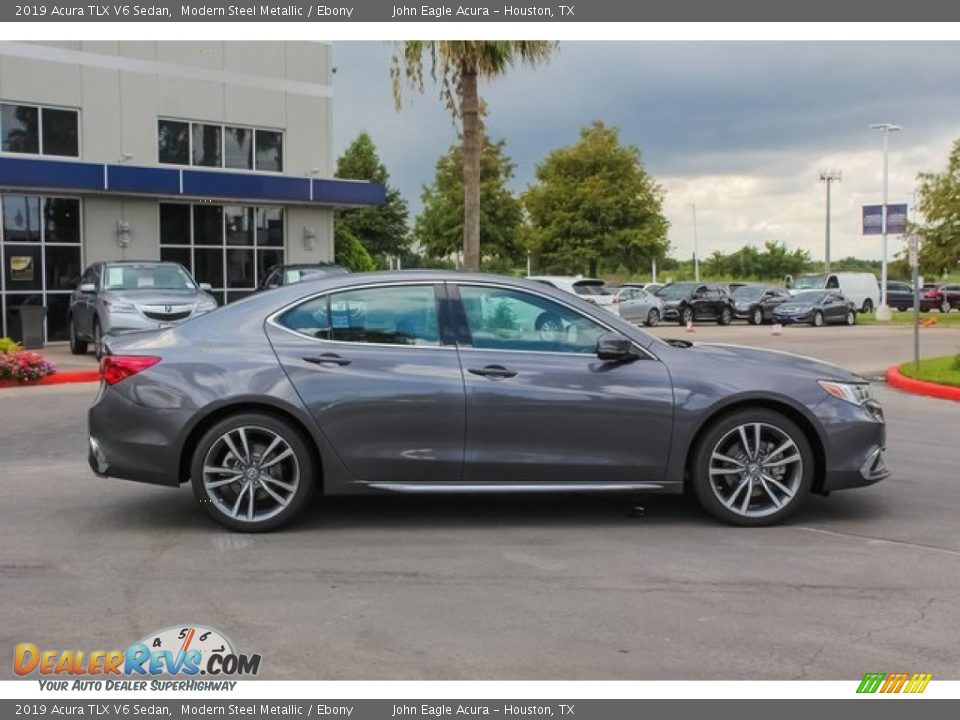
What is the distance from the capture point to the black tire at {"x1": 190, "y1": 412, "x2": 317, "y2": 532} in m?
6.38

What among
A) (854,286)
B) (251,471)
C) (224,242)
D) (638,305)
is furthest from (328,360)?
(854,286)

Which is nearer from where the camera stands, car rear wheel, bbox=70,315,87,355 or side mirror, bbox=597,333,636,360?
side mirror, bbox=597,333,636,360

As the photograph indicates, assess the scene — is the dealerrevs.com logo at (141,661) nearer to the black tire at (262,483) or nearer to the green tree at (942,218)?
the black tire at (262,483)

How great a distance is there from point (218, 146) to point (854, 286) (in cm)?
2884

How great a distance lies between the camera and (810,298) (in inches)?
1481

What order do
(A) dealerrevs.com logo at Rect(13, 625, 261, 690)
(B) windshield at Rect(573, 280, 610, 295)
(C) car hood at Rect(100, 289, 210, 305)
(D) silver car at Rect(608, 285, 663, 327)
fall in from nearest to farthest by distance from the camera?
(A) dealerrevs.com logo at Rect(13, 625, 261, 690)
(C) car hood at Rect(100, 289, 210, 305)
(B) windshield at Rect(573, 280, 610, 295)
(D) silver car at Rect(608, 285, 663, 327)

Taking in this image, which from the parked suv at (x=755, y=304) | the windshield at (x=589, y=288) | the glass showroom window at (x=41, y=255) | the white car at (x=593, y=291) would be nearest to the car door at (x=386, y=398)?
the glass showroom window at (x=41, y=255)

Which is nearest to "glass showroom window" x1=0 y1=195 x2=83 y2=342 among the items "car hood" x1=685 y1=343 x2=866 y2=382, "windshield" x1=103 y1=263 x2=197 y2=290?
"windshield" x1=103 y1=263 x2=197 y2=290

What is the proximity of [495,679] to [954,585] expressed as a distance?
274 cm

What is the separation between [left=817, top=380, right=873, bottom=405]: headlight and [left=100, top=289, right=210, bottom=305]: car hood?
43.8ft

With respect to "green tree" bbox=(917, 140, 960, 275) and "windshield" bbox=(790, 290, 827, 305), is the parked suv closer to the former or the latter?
"windshield" bbox=(790, 290, 827, 305)

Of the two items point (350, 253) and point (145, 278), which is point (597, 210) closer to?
point (350, 253)

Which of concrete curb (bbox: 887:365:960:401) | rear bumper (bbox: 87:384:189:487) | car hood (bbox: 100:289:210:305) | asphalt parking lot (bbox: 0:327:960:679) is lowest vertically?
asphalt parking lot (bbox: 0:327:960:679)

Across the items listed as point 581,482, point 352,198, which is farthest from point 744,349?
point 352,198
